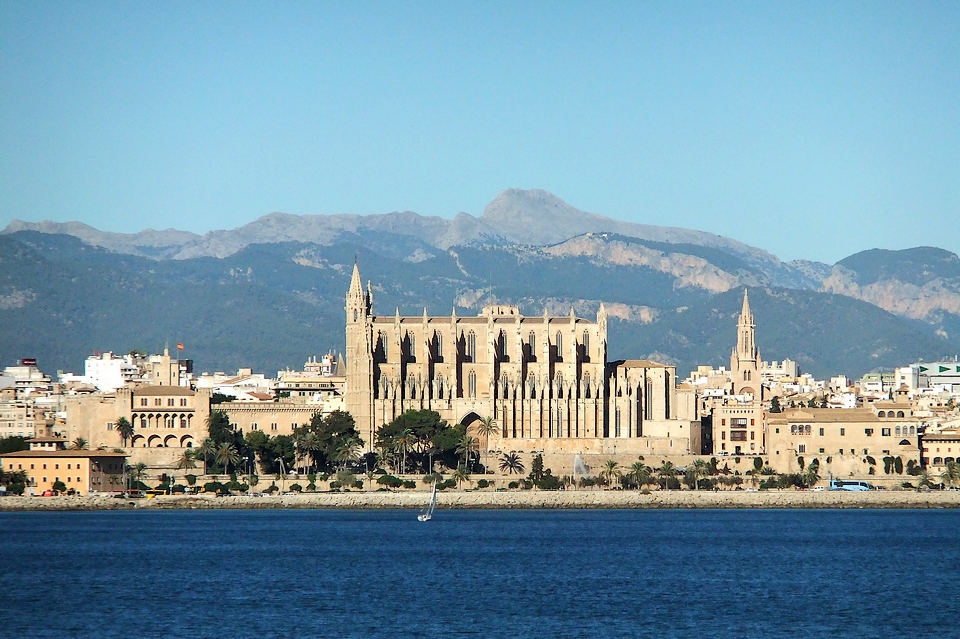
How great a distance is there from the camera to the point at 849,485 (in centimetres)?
10781

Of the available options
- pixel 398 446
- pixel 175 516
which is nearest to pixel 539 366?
pixel 398 446

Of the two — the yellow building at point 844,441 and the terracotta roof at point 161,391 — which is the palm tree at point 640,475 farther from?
the terracotta roof at point 161,391

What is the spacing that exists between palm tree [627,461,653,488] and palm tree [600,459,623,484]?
2.46 ft

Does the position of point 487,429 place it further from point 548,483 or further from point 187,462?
point 187,462

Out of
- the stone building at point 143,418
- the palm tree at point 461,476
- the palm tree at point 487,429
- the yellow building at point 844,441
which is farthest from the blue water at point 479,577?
the palm tree at point 487,429

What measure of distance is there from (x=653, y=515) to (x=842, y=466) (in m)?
18.0

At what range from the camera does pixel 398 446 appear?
357 feet

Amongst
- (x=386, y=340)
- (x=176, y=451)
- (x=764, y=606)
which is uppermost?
(x=386, y=340)

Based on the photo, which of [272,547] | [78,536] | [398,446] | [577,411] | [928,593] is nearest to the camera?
[928,593]

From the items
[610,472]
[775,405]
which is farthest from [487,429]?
[775,405]

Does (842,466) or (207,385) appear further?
(207,385)

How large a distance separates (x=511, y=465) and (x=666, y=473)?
9.61 meters

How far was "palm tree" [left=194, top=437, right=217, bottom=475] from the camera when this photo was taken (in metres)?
108

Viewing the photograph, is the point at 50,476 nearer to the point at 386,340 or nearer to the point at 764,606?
the point at 386,340
